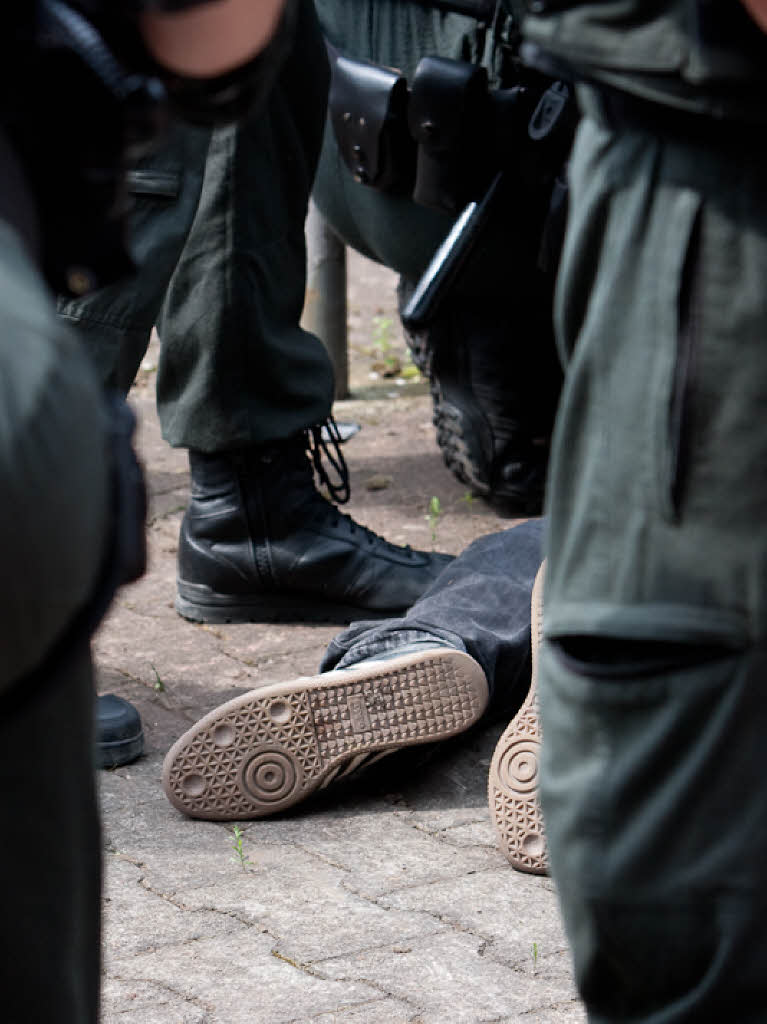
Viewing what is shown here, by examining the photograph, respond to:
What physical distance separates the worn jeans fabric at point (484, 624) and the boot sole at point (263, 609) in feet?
1.46

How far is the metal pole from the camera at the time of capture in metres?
4.29

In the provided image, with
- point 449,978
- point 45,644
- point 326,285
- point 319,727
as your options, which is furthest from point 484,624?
point 326,285

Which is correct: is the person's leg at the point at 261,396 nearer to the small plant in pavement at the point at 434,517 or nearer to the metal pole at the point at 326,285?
the small plant in pavement at the point at 434,517

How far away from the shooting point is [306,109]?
110 inches

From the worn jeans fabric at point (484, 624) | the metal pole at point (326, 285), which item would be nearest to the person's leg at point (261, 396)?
the worn jeans fabric at point (484, 624)

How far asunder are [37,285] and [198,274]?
1981 millimetres

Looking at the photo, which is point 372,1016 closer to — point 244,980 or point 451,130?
point 244,980

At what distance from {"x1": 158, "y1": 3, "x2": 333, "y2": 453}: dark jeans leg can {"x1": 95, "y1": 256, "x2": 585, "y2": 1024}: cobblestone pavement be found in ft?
1.41

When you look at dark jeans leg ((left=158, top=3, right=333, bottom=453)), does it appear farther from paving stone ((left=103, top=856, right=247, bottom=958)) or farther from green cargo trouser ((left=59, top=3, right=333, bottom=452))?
paving stone ((left=103, top=856, right=247, bottom=958))

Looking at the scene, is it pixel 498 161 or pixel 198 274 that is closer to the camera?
pixel 198 274

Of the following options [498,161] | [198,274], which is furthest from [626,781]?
[498,161]

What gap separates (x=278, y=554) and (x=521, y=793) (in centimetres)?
98

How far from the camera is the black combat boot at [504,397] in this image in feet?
11.3

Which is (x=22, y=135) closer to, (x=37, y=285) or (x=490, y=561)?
(x=37, y=285)
